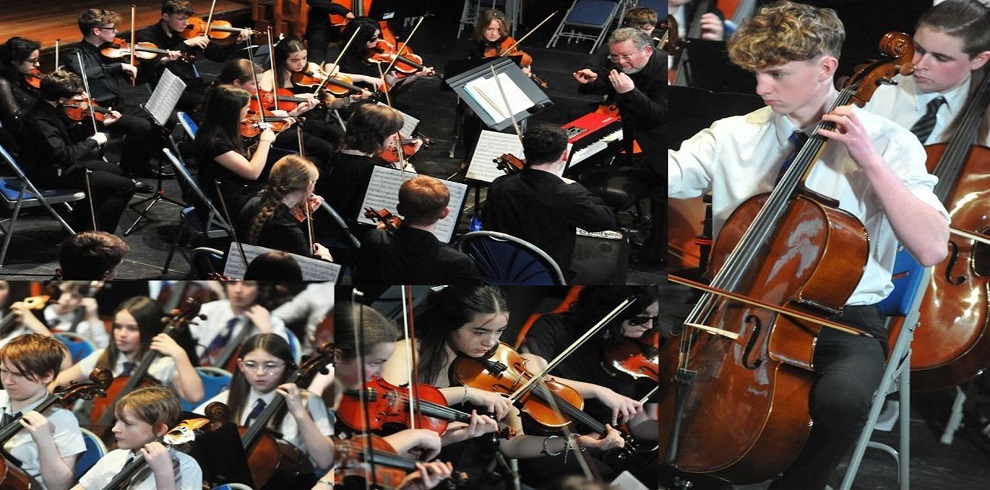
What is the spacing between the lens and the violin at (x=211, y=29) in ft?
14.9

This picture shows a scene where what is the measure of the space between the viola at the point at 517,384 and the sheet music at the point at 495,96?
1606 mm

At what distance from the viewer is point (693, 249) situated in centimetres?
387

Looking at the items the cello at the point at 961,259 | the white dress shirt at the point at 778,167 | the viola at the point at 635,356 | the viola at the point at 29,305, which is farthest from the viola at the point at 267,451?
the cello at the point at 961,259

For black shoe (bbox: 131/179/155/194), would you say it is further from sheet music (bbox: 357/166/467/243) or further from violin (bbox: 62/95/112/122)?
sheet music (bbox: 357/166/467/243)

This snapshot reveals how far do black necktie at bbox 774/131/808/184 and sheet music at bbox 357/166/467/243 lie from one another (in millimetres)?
1352

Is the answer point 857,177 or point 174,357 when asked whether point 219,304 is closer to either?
point 174,357

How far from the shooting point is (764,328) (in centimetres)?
338

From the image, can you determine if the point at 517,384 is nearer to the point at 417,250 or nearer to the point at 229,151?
the point at 417,250

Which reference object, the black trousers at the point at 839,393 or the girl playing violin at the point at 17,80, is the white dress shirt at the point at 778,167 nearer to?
the black trousers at the point at 839,393

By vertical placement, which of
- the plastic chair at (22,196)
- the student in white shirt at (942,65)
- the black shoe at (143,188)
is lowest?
the black shoe at (143,188)

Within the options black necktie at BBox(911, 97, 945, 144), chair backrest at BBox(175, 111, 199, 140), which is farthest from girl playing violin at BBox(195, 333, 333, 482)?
black necktie at BBox(911, 97, 945, 144)

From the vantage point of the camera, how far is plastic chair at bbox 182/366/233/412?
315 centimetres

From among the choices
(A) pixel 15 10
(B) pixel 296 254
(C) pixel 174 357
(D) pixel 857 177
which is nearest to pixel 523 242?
(B) pixel 296 254

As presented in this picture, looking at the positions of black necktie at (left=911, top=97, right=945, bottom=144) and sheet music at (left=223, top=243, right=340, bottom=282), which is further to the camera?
sheet music at (left=223, top=243, right=340, bottom=282)
